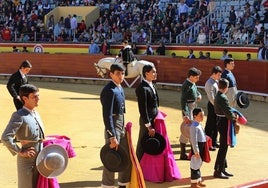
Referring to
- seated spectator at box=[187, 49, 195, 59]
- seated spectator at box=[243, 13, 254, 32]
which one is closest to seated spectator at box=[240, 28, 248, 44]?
seated spectator at box=[243, 13, 254, 32]

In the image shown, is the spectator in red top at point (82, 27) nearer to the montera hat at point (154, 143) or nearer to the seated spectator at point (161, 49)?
the seated spectator at point (161, 49)

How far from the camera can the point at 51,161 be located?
420 centimetres

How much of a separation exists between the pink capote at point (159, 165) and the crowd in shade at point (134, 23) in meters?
10.2

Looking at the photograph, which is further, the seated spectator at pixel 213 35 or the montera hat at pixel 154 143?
the seated spectator at pixel 213 35

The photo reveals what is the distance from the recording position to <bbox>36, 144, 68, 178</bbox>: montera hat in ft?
13.7

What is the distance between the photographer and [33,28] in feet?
76.5

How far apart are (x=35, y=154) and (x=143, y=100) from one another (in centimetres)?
206

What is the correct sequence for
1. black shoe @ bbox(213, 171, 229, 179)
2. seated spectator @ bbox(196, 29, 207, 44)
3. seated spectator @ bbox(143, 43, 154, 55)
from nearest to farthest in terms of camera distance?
black shoe @ bbox(213, 171, 229, 179) < seated spectator @ bbox(196, 29, 207, 44) < seated spectator @ bbox(143, 43, 154, 55)

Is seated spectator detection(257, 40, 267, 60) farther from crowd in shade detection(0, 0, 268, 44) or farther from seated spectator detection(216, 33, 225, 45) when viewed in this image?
seated spectator detection(216, 33, 225, 45)

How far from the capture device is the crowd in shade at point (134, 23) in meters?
17.2

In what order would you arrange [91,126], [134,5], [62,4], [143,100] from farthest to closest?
[62,4], [134,5], [91,126], [143,100]

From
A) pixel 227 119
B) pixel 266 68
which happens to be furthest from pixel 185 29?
pixel 227 119

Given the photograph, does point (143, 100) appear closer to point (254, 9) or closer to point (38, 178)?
point (38, 178)

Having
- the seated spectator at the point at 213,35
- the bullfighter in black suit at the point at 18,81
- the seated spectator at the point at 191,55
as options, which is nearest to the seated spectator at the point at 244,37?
the seated spectator at the point at 213,35
